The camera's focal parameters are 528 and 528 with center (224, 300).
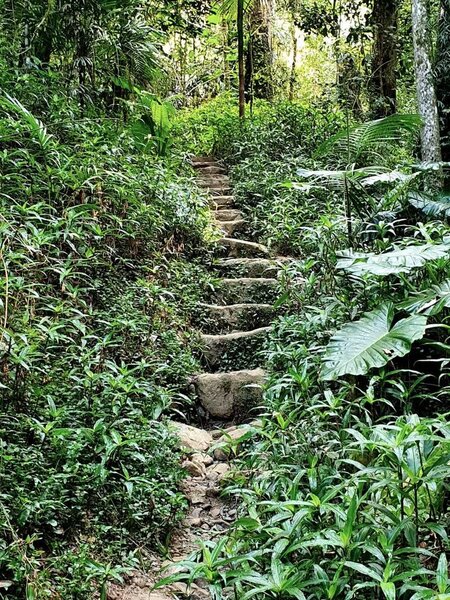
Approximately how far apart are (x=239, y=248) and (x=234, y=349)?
1647 millimetres

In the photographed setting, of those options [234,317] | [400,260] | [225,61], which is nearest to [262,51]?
[225,61]

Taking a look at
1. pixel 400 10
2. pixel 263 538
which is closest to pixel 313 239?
pixel 263 538

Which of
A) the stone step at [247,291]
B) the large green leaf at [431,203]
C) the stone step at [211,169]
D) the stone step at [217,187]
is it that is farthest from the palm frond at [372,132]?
the stone step at [211,169]

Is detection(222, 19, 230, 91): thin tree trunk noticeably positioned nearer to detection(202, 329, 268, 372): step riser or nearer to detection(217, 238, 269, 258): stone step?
detection(217, 238, 269, 258): stone step

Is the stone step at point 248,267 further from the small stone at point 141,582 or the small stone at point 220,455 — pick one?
the small stone at point 141,582

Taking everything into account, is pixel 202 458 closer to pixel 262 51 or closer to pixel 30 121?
pixel 30 121

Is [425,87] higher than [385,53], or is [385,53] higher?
[385,53]

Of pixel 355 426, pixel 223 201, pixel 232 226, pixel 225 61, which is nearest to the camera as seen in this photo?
pixel 355 426

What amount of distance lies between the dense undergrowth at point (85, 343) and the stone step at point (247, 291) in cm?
21

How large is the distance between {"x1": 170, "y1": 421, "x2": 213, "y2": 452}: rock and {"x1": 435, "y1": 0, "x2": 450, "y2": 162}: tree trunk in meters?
3.83

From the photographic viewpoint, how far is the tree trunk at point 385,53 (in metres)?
7.85

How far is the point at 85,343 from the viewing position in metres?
2.94

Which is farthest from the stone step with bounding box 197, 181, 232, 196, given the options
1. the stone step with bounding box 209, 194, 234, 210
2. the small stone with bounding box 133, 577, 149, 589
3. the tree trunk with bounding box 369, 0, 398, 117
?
the small stone with bounding box 133, 577, 149, 589

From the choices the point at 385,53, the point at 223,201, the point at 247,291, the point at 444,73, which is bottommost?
the point at 247,291
